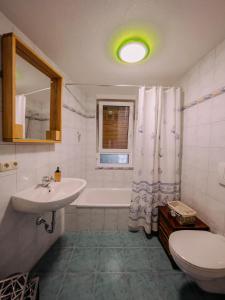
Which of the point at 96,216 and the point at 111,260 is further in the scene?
the point at 96,216

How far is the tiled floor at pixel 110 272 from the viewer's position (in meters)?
1.22

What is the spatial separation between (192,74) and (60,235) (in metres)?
2.66

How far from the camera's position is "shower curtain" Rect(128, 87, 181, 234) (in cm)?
192

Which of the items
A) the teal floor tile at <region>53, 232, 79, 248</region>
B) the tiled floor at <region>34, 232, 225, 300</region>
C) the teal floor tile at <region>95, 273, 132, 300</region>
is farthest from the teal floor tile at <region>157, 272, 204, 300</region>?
the teal floor tile at <region>53, 232, 79, 248</region>

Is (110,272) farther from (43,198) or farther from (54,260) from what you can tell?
(43,198)

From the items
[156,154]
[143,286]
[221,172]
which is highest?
[156,154]

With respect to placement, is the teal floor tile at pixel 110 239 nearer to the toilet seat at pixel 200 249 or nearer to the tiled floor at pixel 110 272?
the tiled floor at pixel 110 272

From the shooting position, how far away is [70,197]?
1.20m

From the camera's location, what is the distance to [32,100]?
4.40 feet

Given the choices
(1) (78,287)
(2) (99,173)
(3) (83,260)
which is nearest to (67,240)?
(3) (83,260)

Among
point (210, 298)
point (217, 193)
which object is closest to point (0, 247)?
point (210, 298)

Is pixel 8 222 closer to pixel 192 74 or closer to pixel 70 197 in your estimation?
pixel 70 197

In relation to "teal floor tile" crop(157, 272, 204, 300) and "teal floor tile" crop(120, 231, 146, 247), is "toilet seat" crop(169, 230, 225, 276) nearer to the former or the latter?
"teal floor tile" crop(157, 272, 204, 300)

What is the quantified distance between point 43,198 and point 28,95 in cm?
92
